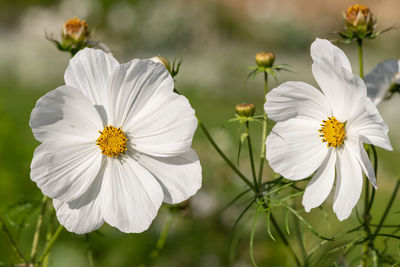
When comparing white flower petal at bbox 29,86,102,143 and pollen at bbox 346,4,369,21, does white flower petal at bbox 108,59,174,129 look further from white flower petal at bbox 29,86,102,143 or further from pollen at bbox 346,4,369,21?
pollen at bbox 346,4,369,21

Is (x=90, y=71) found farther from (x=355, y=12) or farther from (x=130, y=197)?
(x=355, y=12)

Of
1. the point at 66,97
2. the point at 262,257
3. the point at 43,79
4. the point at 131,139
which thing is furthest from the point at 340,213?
the point at 43,79

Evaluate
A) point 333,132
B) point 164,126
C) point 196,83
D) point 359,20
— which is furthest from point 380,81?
point 196,83

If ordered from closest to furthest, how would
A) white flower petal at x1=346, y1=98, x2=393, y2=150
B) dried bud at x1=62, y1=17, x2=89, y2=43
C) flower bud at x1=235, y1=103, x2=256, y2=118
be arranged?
white flower petal at x1=346, y1=98, x2=393, y2=150 < flower bud at x1=235, y1=103, x2=256, y2=118 < dried bud at x1=62, y1=17, x2=89, y2=43

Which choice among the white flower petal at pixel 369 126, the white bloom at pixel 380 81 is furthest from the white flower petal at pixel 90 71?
the white bloom at pixel 380 81

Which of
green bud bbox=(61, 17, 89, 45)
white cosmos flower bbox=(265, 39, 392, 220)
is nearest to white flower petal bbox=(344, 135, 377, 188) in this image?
white cosmos flower bbox=(265, 39, 392, 220)

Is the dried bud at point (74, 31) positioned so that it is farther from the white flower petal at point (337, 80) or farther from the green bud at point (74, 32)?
the white flower petal at point (337, 80)
